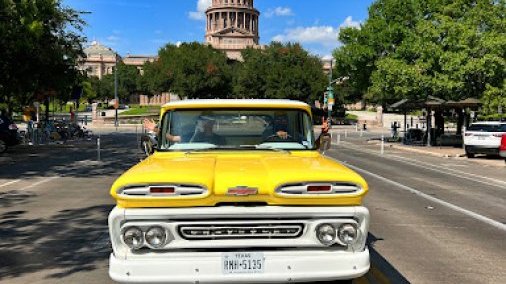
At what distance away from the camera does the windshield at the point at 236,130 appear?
5.94 m

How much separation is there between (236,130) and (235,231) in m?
2.03

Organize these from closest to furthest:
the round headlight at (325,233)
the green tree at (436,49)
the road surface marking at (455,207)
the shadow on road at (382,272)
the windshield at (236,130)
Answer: the round headlight at (325,233) < the windshield at (236,130) < the shadow on road at (382,272) < the road surface marking at (455,207) < the green tree at (436,49)

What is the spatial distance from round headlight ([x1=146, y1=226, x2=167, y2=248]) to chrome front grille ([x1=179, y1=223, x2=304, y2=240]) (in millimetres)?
146

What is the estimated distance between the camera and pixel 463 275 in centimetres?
655

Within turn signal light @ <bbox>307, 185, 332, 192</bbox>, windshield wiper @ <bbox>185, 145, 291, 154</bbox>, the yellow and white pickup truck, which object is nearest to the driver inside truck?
windshield wiper @ <bbox>185, 145, 291, 154</bbox>

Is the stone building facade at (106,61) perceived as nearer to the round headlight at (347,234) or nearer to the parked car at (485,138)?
the parked car at (485,138)

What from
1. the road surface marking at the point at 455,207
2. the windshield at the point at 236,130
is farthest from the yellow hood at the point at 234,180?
the road surface marking at the point at 455,207

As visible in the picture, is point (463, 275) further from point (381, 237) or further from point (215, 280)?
point (215, 280)

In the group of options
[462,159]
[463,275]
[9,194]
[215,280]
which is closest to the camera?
[215,280]

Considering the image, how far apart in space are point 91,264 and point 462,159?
919 inches

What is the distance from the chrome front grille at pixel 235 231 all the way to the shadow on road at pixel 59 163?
559 inches

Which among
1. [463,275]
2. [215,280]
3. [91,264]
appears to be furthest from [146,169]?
[463,275]

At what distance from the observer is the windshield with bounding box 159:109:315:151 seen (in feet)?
19.5

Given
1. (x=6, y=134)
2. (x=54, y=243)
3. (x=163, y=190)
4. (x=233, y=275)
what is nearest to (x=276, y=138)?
(x=163, y=190)
